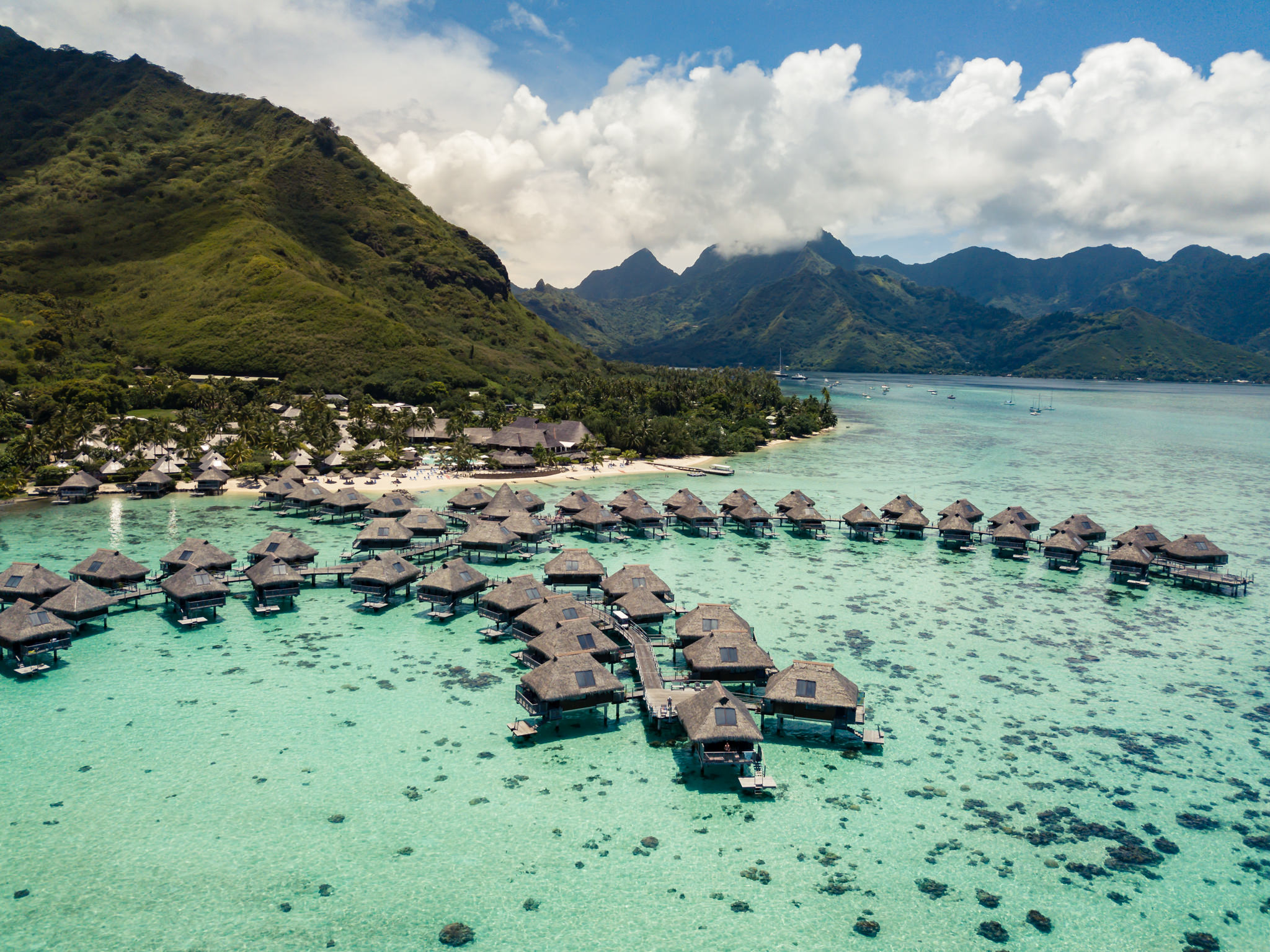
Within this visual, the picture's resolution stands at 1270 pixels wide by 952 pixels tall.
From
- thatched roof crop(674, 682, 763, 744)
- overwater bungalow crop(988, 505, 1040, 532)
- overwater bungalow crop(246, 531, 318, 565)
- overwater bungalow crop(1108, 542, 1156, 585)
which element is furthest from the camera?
overwater bungalow crop(988, 505, 1040, 532)

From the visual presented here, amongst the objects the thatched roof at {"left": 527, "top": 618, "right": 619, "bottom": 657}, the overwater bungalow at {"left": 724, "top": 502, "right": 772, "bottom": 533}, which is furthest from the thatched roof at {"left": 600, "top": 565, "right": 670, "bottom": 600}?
the overwater bungalow at {"left": 724, "top": 502, "right": 772, "bottom": 533}

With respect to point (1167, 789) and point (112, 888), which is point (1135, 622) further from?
point (112, 888)

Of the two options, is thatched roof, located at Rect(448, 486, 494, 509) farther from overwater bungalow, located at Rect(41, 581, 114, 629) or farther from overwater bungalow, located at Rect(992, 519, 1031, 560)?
overwater bungalow, located at Rect(992, 519, 1031, 560)

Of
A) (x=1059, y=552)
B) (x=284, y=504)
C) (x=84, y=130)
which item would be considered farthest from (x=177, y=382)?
(x=84, y=130)

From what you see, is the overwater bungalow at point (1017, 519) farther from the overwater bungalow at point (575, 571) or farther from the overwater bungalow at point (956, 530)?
the overwater bungalow at point (575, 571)

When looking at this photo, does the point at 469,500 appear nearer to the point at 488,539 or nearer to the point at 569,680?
the point at 488,539

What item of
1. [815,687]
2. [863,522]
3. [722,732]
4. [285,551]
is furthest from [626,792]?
[863,522]
